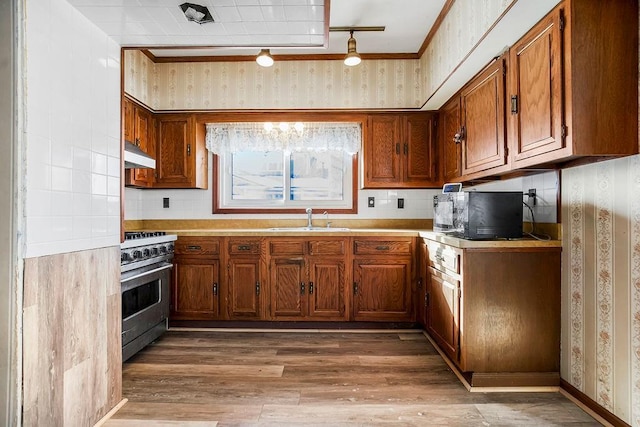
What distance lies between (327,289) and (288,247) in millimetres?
500

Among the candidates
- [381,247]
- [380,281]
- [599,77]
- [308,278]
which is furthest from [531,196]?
[308,278]

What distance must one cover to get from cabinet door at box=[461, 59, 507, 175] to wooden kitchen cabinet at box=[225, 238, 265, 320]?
6.13 ft

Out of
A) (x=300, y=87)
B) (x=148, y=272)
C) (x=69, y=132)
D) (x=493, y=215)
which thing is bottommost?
(x=148, y=272)

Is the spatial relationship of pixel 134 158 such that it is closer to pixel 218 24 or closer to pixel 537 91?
pixel 218 24

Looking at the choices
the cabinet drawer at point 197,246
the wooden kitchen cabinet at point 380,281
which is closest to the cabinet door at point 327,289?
the wooden kitchen cabinet at point 380,281

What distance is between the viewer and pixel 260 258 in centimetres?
330

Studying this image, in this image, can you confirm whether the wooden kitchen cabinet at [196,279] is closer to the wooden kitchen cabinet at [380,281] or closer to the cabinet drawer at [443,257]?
the wooden kitchen cabinet at [380,281]

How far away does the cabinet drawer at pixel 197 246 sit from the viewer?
3.31 meters

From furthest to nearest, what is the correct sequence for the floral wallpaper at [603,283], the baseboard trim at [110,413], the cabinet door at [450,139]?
1. the cabinet door at [450,139]
2. the baseboard trim at [110,413]
3. the floral wallpaper at [603,283]

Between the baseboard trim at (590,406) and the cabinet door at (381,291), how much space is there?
1.30m

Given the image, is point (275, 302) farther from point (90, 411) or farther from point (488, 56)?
point (488, 56)

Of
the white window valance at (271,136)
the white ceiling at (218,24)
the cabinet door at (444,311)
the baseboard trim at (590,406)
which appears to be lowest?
the baseboard trim at (590,406)

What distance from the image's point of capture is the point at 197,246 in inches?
131

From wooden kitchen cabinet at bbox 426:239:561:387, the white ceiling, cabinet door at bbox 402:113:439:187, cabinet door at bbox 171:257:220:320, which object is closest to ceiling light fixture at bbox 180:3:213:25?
the white ceiling
